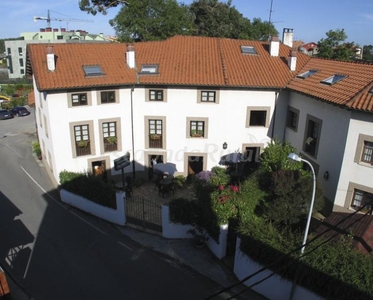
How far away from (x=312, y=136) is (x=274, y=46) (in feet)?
29.0

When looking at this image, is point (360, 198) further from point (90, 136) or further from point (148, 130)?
point (90, 136)

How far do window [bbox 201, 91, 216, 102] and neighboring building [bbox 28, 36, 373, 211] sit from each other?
0.07 metres

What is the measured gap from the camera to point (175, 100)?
79.9ft

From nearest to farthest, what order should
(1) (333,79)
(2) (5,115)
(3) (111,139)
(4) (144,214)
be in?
(1) (333,79), (4) (144,214), (3) (111,139), (2) (5,115)

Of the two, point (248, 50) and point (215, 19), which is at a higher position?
point (215, 19)

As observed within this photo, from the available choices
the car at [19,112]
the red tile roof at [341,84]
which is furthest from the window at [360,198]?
the car at [19,112]

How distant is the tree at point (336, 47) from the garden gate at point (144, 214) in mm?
24118

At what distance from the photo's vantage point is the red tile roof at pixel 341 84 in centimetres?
1716

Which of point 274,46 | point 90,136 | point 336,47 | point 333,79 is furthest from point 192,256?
point 336,47

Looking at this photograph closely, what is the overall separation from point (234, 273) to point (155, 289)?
12.4 ft

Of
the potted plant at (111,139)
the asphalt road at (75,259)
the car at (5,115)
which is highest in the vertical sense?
the potted plant at (111,139)

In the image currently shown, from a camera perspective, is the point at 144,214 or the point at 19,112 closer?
the point at 144,214

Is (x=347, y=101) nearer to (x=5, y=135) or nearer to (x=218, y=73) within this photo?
(x=218, y=73)

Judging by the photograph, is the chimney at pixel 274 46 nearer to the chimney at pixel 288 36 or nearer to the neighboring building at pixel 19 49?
the chimney at pixel 288 36
